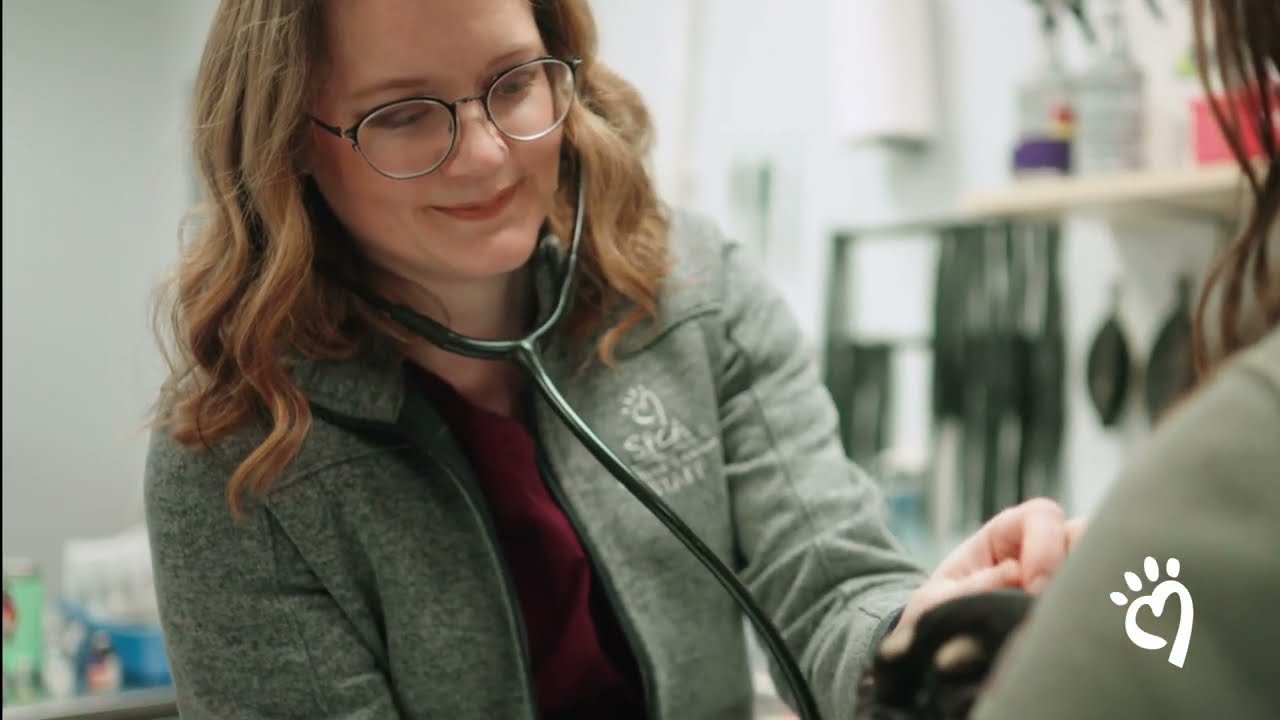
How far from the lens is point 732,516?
1.09m

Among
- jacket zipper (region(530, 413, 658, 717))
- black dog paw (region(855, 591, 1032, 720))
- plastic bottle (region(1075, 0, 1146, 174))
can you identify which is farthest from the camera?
plastic bottle (region(1075, 0, 1146, 174))

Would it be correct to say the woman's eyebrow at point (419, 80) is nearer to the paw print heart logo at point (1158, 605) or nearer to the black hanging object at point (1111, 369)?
the paw print heart logo at point (1158, 605)

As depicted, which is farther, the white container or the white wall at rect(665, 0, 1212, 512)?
the white container

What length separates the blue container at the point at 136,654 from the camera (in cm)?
184

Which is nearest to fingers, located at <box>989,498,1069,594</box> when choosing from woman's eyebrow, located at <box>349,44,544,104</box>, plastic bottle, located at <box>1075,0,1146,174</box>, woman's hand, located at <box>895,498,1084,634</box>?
woman's hand, located at <box>895,498,1084,634</box>

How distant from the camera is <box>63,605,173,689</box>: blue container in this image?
72.4 inches

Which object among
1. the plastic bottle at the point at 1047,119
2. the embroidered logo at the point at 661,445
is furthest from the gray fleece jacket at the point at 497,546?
the plastic bottle at the point at 1047,119

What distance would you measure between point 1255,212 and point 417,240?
594 millimetres

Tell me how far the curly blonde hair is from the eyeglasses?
2.2 inches

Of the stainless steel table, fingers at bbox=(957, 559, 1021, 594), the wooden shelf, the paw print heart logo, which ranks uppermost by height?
the wooden shelf

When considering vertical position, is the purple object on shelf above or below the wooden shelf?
above

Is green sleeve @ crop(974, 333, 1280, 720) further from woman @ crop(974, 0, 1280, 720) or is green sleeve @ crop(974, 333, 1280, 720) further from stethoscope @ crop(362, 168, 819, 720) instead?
stethoscope @ crop(362, 168, 819, 720)

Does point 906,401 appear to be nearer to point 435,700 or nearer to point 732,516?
point 732,516

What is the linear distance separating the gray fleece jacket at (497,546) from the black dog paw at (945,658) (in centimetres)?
32
